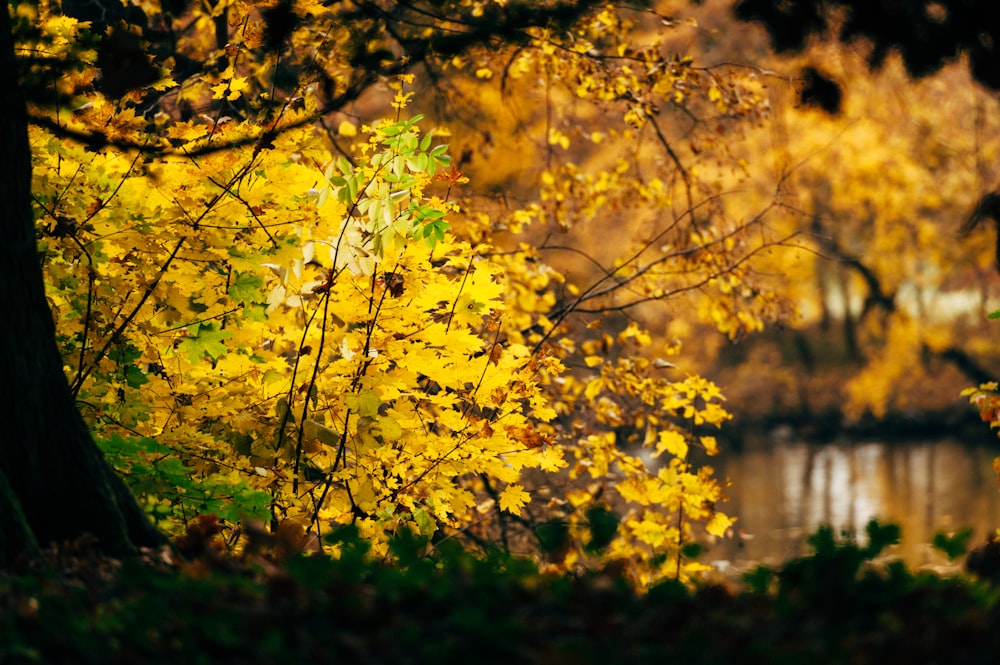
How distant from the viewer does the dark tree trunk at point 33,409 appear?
4.32 m

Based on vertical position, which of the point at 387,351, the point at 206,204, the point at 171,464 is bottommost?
the point at 171,464

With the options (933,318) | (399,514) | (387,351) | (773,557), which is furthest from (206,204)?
(933,318)

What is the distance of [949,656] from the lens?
2.99 m

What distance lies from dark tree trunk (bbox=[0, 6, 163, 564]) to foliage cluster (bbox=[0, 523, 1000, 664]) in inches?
22.8

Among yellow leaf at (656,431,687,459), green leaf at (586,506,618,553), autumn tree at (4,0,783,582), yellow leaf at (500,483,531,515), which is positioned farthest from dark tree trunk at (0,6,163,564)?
yellow leaf at (656,431,687,459)

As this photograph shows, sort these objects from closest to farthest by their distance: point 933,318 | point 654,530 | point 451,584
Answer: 1. point 451,584
2. point 654,530
3. point 933,318

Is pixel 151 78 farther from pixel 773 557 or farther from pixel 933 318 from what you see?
pixel 933 318

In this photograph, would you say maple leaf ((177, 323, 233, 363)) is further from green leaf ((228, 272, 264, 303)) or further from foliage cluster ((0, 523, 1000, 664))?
foliage cluster ((0, 523, 1000, 664))

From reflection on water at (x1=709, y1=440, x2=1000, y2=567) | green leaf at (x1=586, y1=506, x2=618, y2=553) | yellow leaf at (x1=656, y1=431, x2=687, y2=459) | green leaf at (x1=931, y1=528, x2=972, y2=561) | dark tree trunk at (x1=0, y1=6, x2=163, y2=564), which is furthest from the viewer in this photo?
reflection on water at (x1=709, y1=440, x2=1000, y2=567)

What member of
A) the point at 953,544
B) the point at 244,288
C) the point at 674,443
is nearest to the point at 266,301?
the point at 244,288

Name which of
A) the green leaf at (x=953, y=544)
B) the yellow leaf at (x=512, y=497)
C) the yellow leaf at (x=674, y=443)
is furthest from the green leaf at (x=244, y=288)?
the green leaf at (x=953, y=544)

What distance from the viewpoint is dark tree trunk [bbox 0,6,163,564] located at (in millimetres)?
4316

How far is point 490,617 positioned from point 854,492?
1831 centimetres

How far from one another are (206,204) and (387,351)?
107 centimetres
